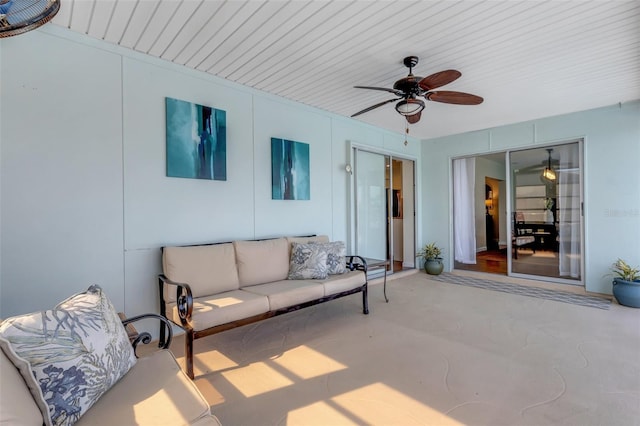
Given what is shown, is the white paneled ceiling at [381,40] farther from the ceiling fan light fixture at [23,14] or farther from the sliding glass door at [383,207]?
the sliding glass door at [383,207]

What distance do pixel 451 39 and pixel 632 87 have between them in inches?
110

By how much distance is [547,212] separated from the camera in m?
5.21

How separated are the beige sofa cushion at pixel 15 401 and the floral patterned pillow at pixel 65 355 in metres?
0.02

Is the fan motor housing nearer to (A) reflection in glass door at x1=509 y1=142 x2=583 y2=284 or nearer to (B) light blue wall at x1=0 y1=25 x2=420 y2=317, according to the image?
(B) light blue wall at x1=0 y1=25 x2=420 y2=317

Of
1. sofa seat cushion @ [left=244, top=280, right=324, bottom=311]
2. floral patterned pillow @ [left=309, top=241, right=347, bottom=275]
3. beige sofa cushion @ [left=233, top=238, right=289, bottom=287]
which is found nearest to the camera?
sofa seat cushion @ [left=244, top=280, right=324, bottom=311]

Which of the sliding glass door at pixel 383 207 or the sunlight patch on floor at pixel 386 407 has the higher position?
the sliding glass door at pixel 383 207

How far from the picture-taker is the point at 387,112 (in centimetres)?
454

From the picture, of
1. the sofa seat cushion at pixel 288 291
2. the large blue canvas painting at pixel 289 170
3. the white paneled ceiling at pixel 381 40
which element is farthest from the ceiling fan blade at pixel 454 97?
the sofa seat cushion at pixel 288 291

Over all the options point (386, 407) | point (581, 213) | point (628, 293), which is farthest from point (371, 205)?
point (386, 407)

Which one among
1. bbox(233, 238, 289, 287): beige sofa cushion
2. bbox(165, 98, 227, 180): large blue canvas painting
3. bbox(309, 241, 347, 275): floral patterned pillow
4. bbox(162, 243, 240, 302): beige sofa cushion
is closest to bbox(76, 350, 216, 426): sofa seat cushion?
bbox(162, 243, 240, 302): beige sofa cushion

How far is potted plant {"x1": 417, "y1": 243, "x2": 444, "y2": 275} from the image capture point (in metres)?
5.80

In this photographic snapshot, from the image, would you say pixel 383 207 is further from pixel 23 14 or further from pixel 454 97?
pixel 23 14

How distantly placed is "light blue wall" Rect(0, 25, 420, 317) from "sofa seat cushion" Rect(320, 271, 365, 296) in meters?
1.10

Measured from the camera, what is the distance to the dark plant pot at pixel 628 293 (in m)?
3.82
